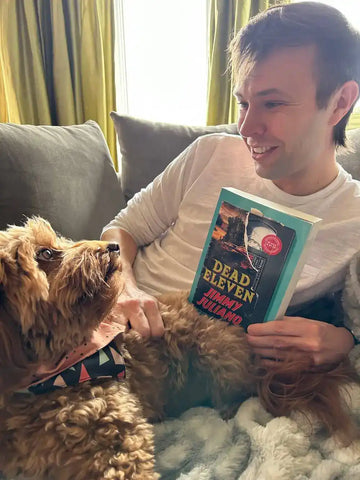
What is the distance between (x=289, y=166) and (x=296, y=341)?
1.38 ft

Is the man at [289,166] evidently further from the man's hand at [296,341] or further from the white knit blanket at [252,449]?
the white knit blanket at [252,449]

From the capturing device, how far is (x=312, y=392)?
2.89ft

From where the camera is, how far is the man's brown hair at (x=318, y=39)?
0.98m

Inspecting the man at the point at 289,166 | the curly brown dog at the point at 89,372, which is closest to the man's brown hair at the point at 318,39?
the man at the point at 289,166

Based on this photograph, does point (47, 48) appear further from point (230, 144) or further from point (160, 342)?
point (160, 342)

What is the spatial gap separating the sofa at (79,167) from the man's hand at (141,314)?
1.94ft

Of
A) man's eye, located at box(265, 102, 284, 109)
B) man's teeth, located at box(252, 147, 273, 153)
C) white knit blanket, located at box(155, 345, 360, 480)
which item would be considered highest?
man's eye, located at box(265, 102, 284, 109)

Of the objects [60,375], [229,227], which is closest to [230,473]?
[60,375]

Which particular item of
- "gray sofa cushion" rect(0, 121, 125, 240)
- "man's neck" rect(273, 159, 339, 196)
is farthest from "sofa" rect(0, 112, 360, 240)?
"man's neck" rect(273, 159, 339, 196)

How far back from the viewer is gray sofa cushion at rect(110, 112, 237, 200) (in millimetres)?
1791

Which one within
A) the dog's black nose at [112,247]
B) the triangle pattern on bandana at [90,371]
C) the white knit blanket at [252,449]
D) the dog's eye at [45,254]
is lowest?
the white knit blanket at [252,449]

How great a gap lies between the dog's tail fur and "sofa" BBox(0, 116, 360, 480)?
0.09 ft

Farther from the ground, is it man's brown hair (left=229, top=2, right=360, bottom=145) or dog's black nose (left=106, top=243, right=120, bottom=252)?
man's brown hair (left=229, top=2, right=360, bottom=145)

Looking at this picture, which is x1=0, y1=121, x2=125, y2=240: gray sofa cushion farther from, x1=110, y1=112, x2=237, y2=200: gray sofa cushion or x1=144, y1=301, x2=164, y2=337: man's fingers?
x1=144, y1=301, x2=164, y2=337: man's fingers
